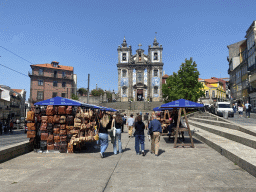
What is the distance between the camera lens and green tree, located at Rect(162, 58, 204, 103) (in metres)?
40.6

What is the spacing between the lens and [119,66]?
62.0 metres

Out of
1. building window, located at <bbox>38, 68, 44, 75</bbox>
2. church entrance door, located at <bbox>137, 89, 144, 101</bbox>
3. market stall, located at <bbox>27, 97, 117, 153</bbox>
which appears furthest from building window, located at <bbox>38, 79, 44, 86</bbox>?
market stall, located at <bbox>27, 97, 117, 153</bbox>

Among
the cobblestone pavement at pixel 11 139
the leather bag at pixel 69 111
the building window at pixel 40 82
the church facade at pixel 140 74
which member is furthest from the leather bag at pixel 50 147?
the building window at pixel 40 82

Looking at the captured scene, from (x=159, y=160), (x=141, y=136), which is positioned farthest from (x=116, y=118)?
(x=159, y=160)

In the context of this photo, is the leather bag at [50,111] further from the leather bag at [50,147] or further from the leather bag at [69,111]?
the leather bag at [50,147]

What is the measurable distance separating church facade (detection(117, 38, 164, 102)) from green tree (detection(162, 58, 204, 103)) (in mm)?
17049

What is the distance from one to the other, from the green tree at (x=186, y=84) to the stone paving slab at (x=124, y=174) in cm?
3371

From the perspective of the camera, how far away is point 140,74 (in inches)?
2431

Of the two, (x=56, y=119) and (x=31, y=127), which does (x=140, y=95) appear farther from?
(x=31, y=127)

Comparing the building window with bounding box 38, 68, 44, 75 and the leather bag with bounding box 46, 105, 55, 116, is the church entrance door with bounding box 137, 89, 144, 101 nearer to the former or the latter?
the building window with bounding box 38, 68, 44, 75

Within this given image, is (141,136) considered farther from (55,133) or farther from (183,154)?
(55,133)

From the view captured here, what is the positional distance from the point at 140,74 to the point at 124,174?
56.7 m

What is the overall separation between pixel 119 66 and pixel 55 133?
5373cm

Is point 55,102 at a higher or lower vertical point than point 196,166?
higher
